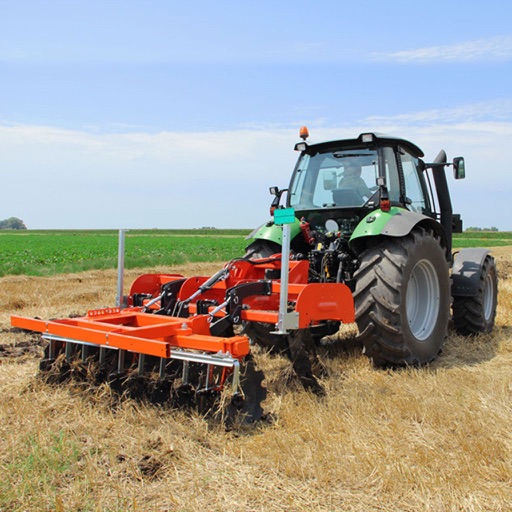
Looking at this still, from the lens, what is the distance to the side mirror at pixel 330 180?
588 cm

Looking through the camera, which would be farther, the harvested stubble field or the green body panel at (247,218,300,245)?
the green body panel at (247,218,300,245)

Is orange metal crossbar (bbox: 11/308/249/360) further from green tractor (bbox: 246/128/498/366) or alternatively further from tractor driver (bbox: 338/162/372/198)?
tractor driver (bbox: 338/162/372/198)

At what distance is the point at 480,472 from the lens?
292 cm

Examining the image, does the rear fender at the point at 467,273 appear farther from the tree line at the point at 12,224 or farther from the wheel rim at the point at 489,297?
the tree line at the point at 12,224

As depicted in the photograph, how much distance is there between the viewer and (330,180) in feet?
19.4

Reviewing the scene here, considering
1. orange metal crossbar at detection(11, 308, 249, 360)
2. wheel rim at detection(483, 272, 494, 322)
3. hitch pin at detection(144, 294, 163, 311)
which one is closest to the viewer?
orange metal crossbar at detection(11, 308, 249, 360)

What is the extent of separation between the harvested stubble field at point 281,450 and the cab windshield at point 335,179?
177 cm

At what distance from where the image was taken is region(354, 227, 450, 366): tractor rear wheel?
15.7 feet

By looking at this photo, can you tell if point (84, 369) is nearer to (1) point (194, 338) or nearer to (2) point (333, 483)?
(1) point (194, 338)

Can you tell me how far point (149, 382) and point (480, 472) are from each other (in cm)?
214

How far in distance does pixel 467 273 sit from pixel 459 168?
1.19 meters

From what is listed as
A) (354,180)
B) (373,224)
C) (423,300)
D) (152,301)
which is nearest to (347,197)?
(354,180)

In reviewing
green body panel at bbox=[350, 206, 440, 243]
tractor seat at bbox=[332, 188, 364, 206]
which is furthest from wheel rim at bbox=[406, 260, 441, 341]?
tractor seat at bbox=[332, 188, 364, 206]

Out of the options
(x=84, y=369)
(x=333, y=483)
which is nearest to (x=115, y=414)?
(x=84, y=369)
